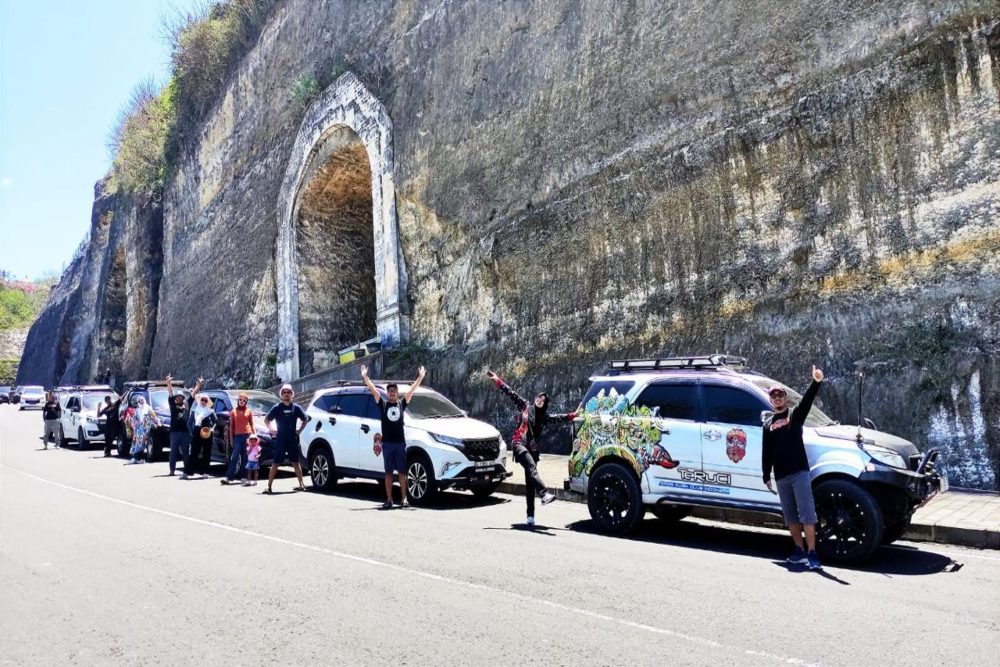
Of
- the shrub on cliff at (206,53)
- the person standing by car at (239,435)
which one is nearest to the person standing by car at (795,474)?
the person standing by car at (239,435)

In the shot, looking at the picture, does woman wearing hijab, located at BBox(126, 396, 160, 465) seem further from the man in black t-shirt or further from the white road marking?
the man in black t-shirt

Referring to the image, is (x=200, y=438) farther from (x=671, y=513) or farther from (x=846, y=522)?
(x=846, y=522)

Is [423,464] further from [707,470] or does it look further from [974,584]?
[974,584]

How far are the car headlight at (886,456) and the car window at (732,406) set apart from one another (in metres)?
1.04

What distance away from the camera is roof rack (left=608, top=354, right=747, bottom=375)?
28.2 feet

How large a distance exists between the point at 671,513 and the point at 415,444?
3.62 m

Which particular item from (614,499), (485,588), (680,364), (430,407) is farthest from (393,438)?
(485,588)

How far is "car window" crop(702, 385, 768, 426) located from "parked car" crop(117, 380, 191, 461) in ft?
38.4

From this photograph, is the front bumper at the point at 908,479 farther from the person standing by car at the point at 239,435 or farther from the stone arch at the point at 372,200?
the stone arch at the point at 372,200

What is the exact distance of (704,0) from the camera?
13875mm

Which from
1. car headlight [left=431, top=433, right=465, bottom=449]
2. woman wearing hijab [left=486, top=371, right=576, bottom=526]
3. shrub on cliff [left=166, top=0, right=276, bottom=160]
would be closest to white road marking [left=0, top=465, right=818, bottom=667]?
woman wearing hijab [left=486, top=371, right=576, bottom=526]

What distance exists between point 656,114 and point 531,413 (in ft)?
24.5

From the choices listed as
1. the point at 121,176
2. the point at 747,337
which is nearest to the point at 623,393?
the point at 747,337

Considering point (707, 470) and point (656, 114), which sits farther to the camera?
point (656, 114)
